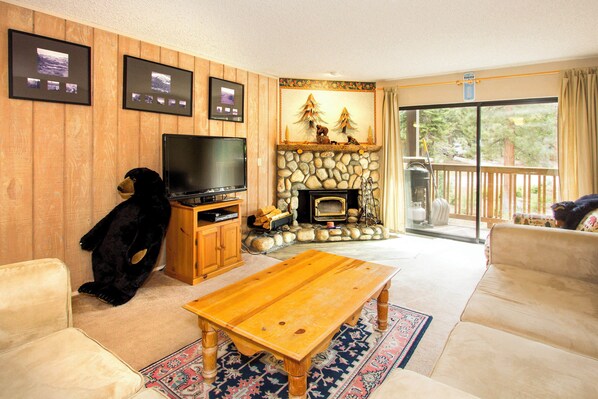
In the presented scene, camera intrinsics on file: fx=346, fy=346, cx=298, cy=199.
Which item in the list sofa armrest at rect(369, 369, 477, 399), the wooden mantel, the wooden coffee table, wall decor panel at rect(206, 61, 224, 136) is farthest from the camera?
the wooden mantel

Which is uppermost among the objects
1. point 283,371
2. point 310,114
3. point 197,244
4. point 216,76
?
point 216,76

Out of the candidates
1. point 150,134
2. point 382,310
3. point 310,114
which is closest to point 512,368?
point 382,310

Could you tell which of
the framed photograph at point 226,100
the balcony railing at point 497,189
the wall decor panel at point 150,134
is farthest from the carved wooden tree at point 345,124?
the wall decor panel at point 150,134

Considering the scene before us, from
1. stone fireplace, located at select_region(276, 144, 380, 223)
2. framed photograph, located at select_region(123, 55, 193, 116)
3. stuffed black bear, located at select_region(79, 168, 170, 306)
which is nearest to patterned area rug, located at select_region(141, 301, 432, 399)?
stuffed black bear, located at select_region(79, 168, 170, 306)

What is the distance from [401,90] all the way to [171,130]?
3.41 m

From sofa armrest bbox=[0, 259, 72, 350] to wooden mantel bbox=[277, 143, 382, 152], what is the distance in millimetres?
3709

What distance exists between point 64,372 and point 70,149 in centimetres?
228

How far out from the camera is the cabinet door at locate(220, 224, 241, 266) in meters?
3.57

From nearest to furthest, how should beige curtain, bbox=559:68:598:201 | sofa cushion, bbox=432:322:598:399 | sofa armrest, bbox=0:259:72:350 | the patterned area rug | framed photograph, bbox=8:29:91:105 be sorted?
sofa cushion, bbox=432:322:598:399 < sofa armrest, bbox=0:259:72:350 < the patterned area rug < framed photograph, bbox=8:29:91:105 < beige curtain, bbox=559:68:598:201

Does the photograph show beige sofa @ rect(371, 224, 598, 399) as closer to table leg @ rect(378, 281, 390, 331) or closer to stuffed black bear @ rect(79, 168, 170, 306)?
table leg @ rect(378, 281, 390, 331)

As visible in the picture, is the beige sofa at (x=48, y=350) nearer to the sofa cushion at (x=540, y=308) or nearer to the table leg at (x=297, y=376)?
the table leg at (x=297, y=376)

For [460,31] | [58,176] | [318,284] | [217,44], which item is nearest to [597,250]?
[318,284]

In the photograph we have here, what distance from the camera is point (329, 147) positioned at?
505cm

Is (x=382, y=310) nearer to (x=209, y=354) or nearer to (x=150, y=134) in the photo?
(x=209, y=354)
